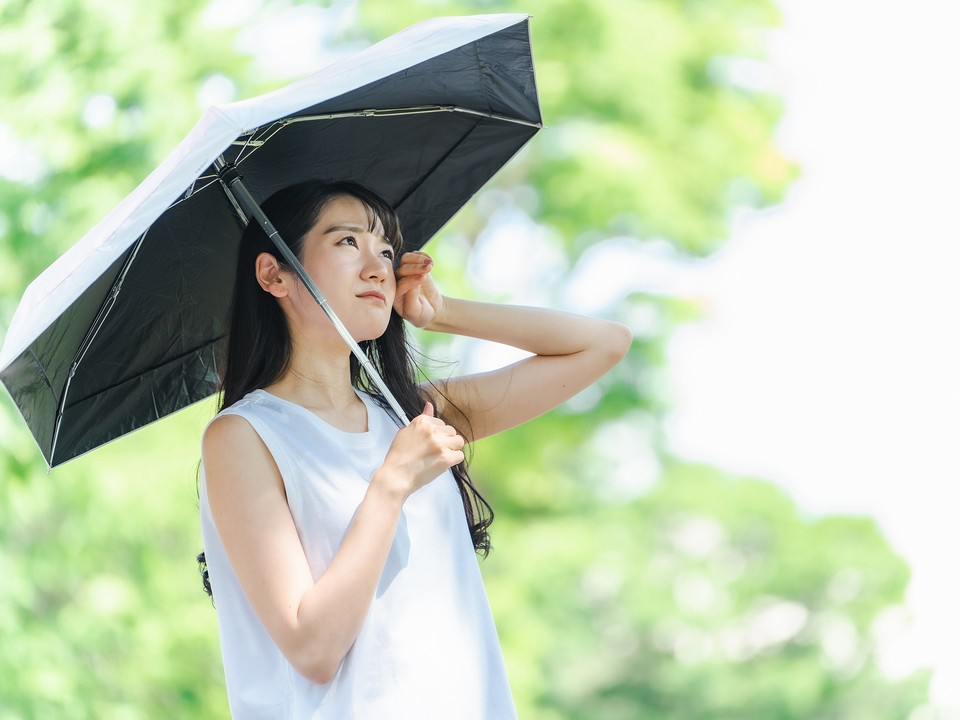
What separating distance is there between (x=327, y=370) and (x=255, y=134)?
0.37m

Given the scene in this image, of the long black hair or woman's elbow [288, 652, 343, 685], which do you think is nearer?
woman's elbow [288, 652, 343, 685]

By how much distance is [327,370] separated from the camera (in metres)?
1.73

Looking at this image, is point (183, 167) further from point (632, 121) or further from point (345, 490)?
point (632, 121)

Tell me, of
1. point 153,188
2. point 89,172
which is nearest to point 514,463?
point 89,172

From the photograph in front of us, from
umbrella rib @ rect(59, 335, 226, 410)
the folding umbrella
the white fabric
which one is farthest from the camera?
umbrella rib @ rect(59, 335, 226, 410)

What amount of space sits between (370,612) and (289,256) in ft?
1.67

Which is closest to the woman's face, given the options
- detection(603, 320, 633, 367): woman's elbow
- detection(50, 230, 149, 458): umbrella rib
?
detection(50, 230, 149, 458): umbrella rib

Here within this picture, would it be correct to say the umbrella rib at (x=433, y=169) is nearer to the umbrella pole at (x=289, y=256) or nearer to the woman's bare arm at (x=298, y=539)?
the umbrella pole at (x=289, y=256)

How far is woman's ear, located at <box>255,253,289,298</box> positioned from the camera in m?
1.71

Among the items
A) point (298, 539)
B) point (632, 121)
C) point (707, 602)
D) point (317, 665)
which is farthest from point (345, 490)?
point (707, 602)

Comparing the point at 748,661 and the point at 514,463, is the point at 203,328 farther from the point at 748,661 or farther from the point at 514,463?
the point at 748,661

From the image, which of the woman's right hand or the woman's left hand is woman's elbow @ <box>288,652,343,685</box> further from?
the woman's left hand

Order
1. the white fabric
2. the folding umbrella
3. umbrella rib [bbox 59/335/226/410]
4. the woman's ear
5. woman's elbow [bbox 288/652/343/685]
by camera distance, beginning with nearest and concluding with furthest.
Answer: the white fabric < woman's elbow [bbox 288/652/343/685] < the folding umbrella < the woman's ear < umbrella rib [bbox 59/335/226/410]

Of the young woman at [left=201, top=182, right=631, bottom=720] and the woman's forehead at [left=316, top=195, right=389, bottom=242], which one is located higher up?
the woman's forehead at [left=316, top=195, right=389, bottom=242]
